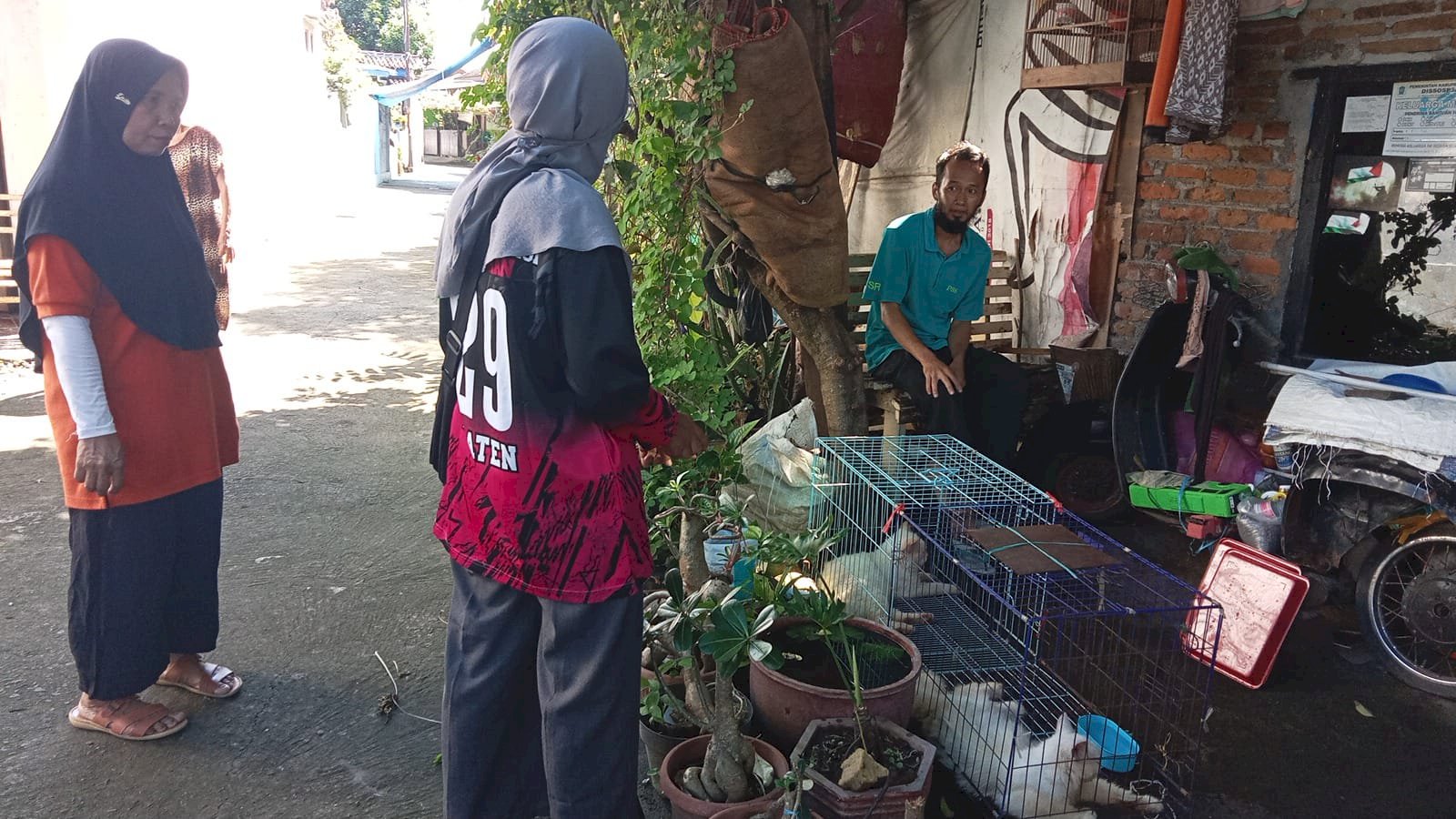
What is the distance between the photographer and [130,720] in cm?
314

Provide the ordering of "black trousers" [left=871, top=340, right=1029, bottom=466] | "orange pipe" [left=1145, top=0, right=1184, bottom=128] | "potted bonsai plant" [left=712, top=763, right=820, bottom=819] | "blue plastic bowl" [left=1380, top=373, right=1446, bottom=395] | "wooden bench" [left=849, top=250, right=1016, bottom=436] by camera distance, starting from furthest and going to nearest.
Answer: "wooden bench" [left=849, top=250, right=1016, bottom=436] → "black trousers" [left=871, top=340, right=1029, bottom=466] → "orange pipe" [left=1145, top=0, right=1184, bottom=128] → "blue plastic bowl" [left=1380, top=373, right=1446, bottom=395] → "potted bonsai plant" [left=712, top=763, right=820, bottom=819]

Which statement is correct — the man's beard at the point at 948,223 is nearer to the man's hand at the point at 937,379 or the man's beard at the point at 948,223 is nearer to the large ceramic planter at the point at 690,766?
the man's hand at the point at 937,379

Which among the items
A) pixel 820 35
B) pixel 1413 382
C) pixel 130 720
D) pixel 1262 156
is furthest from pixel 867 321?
pixel 130 720

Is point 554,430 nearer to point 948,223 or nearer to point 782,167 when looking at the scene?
point 782,167

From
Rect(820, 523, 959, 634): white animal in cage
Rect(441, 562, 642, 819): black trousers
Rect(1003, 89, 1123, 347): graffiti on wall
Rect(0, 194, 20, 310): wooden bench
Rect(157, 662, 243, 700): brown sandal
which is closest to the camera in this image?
Rect(441, 562, 642, 819): black trousers

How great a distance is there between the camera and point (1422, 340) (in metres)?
4.36

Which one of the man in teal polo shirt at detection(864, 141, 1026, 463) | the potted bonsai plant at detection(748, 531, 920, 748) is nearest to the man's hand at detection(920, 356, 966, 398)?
the man in teal polo shirt at detection(864, 141, 1026, 463)

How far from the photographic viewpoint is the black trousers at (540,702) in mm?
2180

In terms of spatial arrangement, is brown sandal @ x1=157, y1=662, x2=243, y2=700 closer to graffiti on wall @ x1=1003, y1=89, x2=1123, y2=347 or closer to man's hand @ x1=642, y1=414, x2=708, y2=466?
man's hand @ x1=642, y1=414, x2=708, y2=466

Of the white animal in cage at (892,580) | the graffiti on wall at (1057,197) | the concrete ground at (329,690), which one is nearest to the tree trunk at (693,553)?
the white animal in cage at (892,580)

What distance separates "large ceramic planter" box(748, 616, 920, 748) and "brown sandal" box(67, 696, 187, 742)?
1.85 metres

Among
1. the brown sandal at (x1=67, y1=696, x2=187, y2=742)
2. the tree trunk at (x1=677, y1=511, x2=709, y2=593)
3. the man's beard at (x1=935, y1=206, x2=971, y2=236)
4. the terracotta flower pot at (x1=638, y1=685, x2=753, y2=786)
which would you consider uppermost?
the man's beard at (x1=935, y1=206, x2=971, y2=236)

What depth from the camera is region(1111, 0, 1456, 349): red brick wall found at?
4176mm

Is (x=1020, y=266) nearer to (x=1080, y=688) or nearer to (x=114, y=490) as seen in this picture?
(x=1080, y=688)
